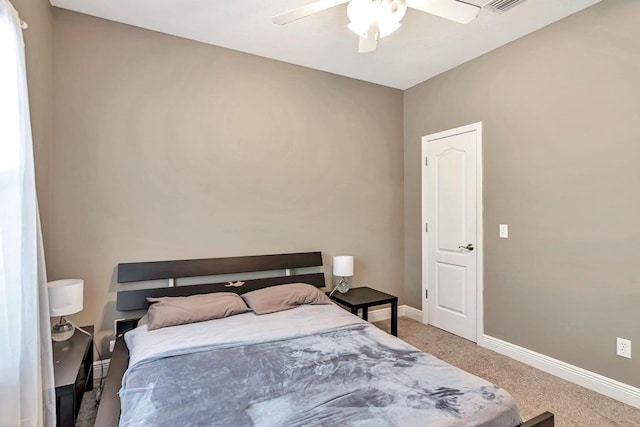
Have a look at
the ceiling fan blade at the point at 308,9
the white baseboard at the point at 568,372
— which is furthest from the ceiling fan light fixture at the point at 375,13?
the white baseboard at the point at 568,372

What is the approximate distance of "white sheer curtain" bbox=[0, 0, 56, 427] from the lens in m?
1.33

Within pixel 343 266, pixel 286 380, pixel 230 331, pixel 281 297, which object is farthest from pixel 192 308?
pixel 343 266

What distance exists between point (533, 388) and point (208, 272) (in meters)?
2.73

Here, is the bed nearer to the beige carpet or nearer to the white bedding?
the white bedding

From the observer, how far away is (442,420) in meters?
1.34

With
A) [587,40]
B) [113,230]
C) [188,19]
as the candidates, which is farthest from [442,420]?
[188,19]

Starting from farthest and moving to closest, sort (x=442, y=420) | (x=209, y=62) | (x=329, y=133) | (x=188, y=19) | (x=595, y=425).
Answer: (x=329, y=133) → (x=209, y=62) → (x=188, y=19) → (x=595, y=425) → (x=442, y=420)

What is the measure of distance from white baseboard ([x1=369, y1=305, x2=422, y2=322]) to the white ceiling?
107 inches

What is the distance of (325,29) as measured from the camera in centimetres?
281

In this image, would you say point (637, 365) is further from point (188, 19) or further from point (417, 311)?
point (188, 19)

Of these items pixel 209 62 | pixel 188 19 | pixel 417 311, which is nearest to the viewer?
pixel 188 19

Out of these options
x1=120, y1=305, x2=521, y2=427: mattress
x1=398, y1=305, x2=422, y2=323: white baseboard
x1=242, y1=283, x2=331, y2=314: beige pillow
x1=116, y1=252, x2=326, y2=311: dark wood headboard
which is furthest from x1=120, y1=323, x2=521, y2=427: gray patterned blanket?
x1=398, y1=305, x2=422, y2=323: white baseboard

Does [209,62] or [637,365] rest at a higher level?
[209,62]

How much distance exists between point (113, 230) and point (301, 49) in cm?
227
